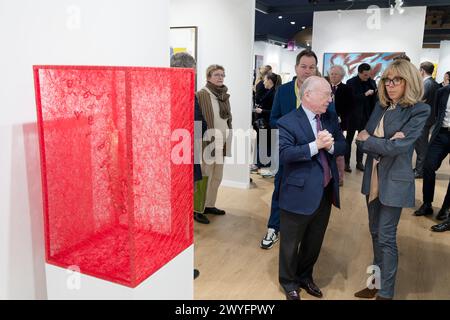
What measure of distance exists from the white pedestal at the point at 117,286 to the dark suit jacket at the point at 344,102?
5030mm

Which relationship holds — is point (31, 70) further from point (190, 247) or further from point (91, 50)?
point (190, 247)

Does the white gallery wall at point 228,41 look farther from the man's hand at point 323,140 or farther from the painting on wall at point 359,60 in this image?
the painting on wall at point 359,60

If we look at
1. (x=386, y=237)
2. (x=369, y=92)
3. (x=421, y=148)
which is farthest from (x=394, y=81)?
(x=421, y=148)

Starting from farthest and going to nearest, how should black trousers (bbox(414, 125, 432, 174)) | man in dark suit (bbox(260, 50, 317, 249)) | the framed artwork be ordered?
black trousers (bbox(414, 125, 432, 174)), the framed artwork, man in dark suit (bbox(260, 50, 317, 249))

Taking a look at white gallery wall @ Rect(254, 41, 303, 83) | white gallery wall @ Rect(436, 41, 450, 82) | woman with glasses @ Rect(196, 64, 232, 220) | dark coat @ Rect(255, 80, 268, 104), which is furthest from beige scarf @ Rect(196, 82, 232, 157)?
white gallery wall @ Rect(436, 41, 450, 82)

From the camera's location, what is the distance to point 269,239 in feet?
11.6

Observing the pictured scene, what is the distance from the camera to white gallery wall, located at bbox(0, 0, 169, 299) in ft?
4.58

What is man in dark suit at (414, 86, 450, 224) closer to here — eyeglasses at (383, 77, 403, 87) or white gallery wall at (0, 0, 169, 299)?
eyeglasses at (383, 77, 403, 87)

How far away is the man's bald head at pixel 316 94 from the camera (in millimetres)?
2238

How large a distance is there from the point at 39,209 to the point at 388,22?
854cm


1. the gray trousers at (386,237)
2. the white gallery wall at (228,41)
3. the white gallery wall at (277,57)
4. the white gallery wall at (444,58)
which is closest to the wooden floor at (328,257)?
the gray trousers at (386,237)

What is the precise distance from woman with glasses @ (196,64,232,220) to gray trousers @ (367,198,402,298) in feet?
5.87

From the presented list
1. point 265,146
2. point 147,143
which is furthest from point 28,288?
point 265,146
